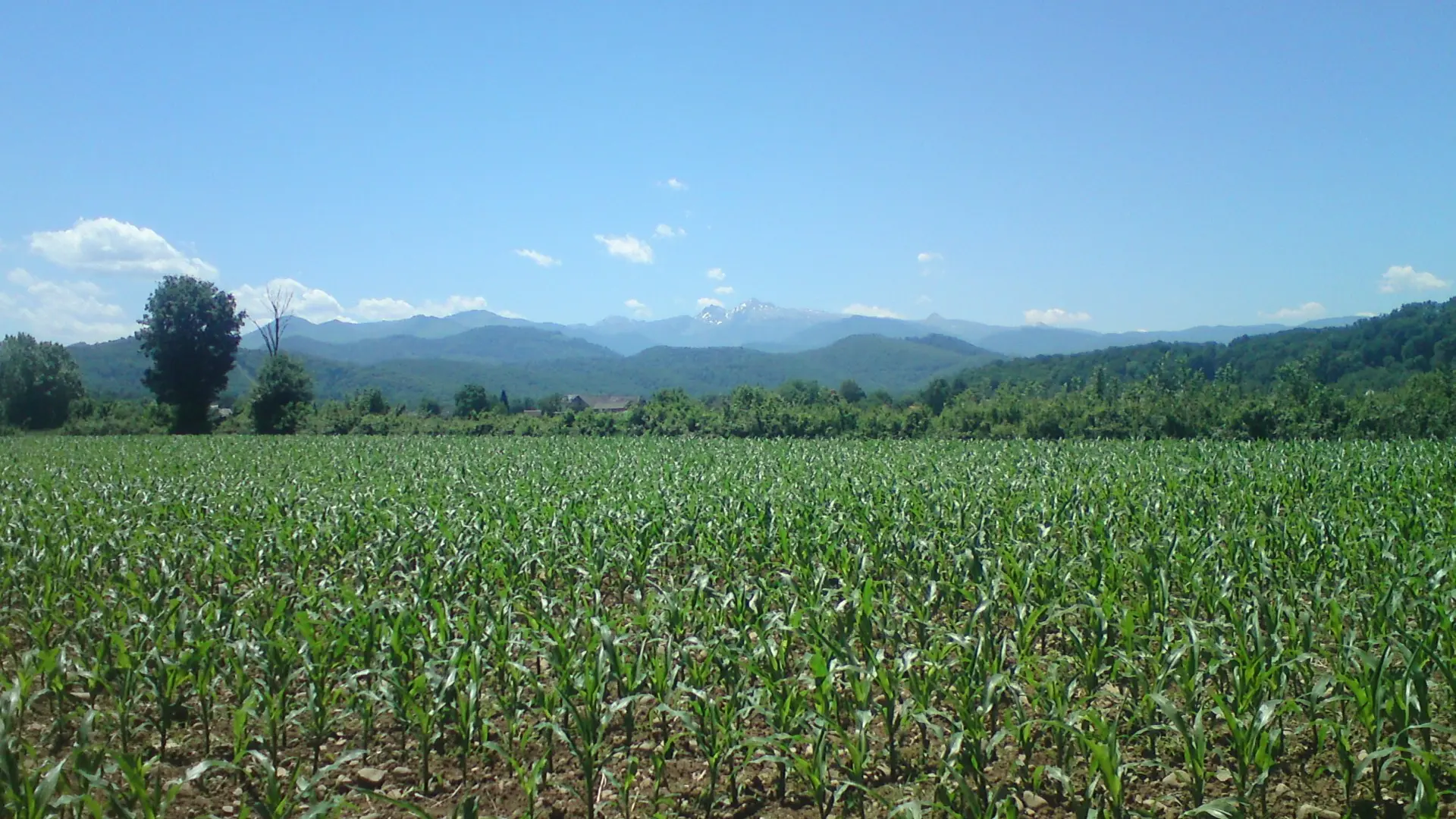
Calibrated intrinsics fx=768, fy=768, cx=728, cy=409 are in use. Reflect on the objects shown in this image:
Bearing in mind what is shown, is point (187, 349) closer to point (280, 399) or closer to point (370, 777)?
point (280, 399)

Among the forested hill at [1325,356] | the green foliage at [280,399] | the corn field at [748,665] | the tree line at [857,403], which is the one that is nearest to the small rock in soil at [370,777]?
the corn field at [748,665]

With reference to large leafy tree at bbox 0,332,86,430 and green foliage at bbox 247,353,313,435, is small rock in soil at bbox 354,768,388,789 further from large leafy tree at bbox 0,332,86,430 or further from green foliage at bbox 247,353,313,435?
large leafy tree at bbox 0,332,86,430

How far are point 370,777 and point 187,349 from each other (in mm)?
58946

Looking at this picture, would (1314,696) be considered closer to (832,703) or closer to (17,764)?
(832,703)

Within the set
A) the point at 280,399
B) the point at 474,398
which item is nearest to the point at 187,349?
the point at 280,399

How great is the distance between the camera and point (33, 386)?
2159 inches

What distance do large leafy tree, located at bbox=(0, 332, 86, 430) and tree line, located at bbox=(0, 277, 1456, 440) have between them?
86 millimetres

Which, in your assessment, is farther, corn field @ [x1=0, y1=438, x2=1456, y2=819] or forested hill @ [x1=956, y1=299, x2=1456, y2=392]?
forested hill @ [x1=956, y1=299, x2=1456, y2=392]

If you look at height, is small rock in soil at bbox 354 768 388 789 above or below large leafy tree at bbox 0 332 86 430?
below

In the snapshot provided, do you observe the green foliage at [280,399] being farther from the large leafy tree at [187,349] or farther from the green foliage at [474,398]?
the green foliage at [474,398]

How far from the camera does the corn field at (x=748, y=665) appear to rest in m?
3.85

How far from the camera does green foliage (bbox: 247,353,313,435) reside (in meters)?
50.3

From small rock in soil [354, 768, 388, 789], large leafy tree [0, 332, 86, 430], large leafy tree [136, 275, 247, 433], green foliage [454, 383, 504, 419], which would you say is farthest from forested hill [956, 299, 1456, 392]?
large leafy tree [0, 332, 86, 430]

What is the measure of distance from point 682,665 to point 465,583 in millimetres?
3371
